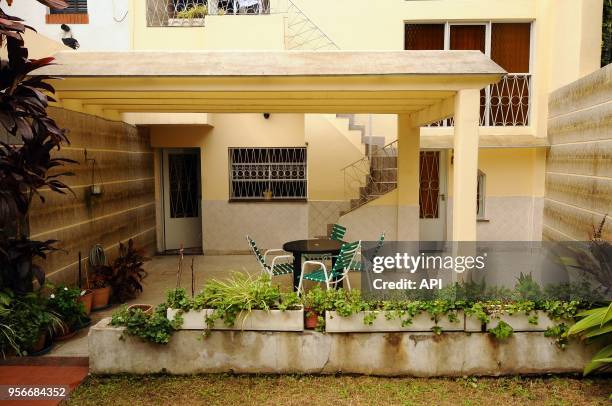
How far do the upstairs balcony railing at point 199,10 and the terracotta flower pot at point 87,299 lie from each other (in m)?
5.48

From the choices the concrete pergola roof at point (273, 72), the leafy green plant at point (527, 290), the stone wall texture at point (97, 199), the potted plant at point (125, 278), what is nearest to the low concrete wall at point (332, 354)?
the leafy green plant at point (527, 290)

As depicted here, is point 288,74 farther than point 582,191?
No

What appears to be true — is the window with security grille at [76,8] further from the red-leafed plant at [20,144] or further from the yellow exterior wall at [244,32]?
the red-leafed plant at [20,144]

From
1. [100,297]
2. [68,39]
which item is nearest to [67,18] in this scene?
[68,39]

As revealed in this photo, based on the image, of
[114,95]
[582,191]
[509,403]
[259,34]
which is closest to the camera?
[509,403]

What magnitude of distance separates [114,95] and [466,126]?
175 inches

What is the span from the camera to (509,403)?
383 centimetres

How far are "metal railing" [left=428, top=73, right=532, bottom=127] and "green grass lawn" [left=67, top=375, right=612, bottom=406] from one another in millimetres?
6262

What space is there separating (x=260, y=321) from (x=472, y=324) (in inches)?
78.1

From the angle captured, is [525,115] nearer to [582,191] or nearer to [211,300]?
[582,191]

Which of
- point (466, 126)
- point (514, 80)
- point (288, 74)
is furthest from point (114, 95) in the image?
point (514, 80)

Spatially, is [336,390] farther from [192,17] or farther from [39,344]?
[192,17]

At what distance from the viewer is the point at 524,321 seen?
13.7 feet

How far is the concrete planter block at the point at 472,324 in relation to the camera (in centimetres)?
417
